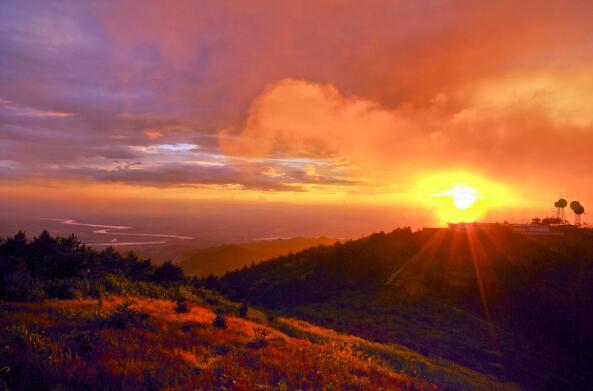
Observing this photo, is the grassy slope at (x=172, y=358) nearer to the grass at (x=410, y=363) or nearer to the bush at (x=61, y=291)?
the grass at (x=410, y=363)

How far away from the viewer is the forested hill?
55.7ft

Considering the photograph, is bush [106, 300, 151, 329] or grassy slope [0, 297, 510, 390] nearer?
grassy slope [0, 297, 510, 390]

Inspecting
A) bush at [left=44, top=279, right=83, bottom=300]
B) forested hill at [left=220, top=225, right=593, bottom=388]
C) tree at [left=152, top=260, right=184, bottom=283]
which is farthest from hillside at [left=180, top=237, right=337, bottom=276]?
bush at [left=44, top=279, right=83, bottom=300]

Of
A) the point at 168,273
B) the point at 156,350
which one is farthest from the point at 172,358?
the point at 168,273

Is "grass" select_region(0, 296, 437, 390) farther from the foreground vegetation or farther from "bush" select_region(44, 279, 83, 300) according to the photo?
"bush" select_region(44, 279, 83, 300)

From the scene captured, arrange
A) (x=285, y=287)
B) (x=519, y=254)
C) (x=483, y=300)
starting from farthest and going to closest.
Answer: (x=519, y=254) → (x=285, y=287) → (x=483, y=300)

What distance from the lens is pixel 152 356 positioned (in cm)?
802

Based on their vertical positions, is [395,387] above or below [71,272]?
below

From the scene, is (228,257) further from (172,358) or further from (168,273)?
(172,358)

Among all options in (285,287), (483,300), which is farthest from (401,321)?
(285,287)

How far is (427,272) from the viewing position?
2775 cm

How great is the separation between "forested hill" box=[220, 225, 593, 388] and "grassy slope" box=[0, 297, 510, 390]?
17.2 ft

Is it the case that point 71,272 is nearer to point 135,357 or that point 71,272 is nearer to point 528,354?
point 135,357

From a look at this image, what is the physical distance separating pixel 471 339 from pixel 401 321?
3.43m
